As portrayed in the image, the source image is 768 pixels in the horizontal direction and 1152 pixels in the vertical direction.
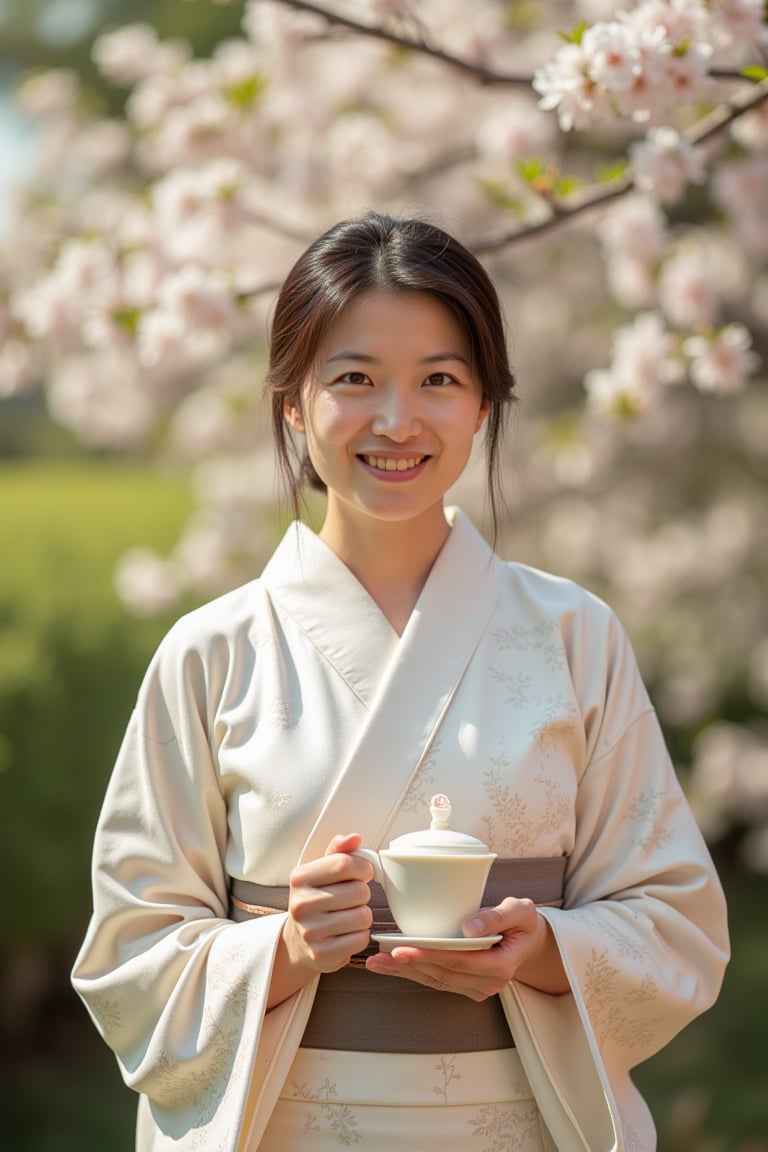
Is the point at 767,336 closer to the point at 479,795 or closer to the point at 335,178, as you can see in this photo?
the point at 335,178

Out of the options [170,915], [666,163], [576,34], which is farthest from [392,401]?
[666,163]

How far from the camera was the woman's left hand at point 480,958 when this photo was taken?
179 cm

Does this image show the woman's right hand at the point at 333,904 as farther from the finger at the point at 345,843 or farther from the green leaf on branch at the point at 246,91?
the green leaf on branch at the point at 246,91

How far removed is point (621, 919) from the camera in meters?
2.05

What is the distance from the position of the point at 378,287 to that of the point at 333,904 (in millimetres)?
808

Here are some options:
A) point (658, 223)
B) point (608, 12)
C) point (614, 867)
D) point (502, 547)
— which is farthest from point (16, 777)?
point (614, 867)

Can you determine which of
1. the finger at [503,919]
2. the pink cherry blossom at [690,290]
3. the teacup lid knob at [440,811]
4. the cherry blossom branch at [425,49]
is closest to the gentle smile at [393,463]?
the teacup lid knob at [440,811]

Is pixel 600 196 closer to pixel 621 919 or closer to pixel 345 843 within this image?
pixel 621 919

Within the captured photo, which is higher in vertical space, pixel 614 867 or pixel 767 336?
pixel 767 336

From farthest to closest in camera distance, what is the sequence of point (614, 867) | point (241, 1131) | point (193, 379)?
point (193, 379)
point (614, 867)
point (241, 1131)

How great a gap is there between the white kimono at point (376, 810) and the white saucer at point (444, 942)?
19cm

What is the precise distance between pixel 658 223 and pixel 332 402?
2.27m

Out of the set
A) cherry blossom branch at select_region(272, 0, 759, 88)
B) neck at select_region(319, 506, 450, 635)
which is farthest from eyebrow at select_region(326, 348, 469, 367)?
cherry blossom branch at select_region(272, 0, 759, 88)

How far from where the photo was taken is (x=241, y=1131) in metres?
1.94
